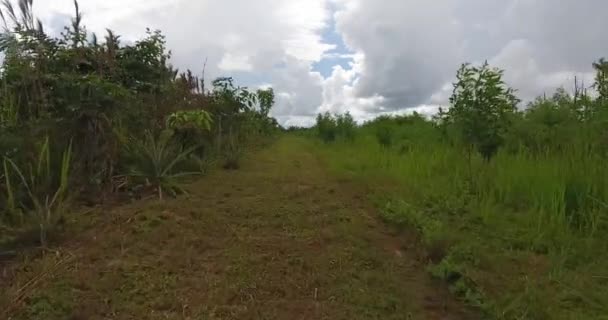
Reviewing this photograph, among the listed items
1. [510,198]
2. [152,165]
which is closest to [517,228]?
[510,198]

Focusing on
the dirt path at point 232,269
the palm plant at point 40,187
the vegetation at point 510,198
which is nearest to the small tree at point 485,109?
the vegetation at point 510,198

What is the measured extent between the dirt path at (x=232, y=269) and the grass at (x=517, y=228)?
24 cm

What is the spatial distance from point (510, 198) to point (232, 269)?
2.64m

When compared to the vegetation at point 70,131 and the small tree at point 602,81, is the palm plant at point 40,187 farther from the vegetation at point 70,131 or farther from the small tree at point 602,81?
the small tree at point 602,81

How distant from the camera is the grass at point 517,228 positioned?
2.74 meters

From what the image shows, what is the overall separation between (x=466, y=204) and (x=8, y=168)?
3.79 m

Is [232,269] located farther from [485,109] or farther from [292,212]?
[485,109]

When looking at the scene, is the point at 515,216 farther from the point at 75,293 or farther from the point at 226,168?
the point at 226,168

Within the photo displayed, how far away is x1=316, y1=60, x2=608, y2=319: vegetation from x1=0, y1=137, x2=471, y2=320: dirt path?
27cm

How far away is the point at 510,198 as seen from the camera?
14.9 ft

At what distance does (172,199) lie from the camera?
197 inches

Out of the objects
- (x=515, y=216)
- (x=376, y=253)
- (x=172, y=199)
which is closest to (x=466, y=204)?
(x=515, y=216)

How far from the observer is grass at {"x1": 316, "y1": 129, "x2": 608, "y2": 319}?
274 centimetres

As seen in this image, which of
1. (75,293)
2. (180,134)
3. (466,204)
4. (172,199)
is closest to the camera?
(75,293)
